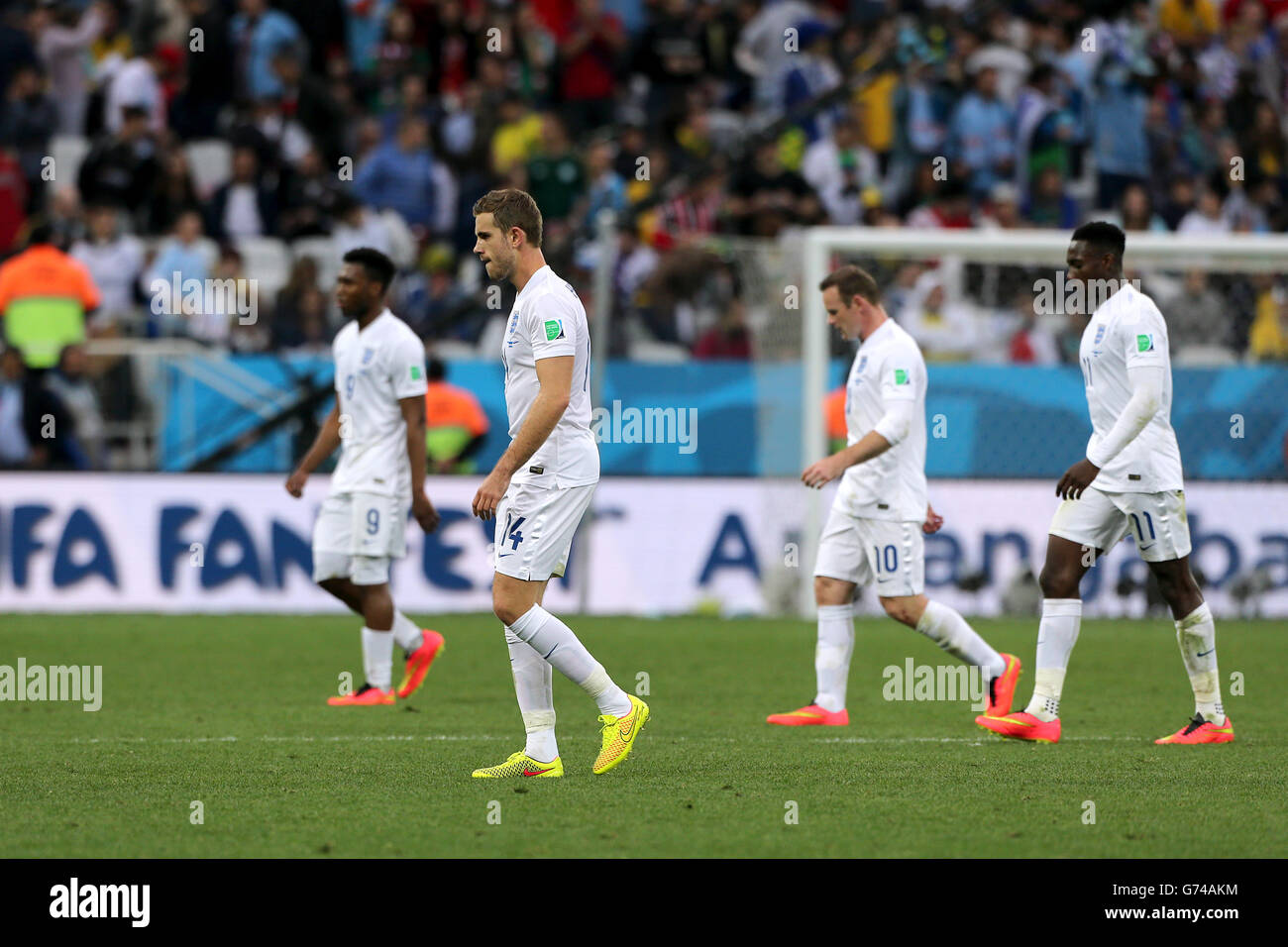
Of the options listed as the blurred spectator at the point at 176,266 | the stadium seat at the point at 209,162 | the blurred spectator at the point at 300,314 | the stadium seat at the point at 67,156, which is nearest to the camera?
the blurred spectator at the point at 300,314

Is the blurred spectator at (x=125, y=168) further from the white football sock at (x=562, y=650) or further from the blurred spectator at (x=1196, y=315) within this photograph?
the white football sock at (x=562, y=650)

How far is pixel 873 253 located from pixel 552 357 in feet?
32.4

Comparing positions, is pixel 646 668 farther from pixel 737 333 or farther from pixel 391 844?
pixel 391 844

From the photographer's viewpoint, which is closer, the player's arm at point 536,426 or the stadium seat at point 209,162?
the player's arm at point 536,426

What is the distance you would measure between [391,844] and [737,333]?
11.6 m

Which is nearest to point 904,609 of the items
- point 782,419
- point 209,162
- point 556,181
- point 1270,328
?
point 782,419

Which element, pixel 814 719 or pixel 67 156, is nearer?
pixel 814 719

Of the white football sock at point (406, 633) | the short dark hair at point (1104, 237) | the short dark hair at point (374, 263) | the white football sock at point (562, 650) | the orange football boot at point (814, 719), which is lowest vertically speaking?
the orange football boot at point (814, 719)

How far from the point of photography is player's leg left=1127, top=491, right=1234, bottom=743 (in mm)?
9188

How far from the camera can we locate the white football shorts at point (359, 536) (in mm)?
10914

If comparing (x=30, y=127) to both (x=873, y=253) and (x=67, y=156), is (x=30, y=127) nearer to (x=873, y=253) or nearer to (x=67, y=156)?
(x=67, y=156)

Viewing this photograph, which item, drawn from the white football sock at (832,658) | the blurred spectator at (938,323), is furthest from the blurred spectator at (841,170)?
the white football sock at (832,658)

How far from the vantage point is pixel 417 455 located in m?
10.8

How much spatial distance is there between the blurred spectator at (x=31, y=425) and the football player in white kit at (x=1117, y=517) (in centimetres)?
975
